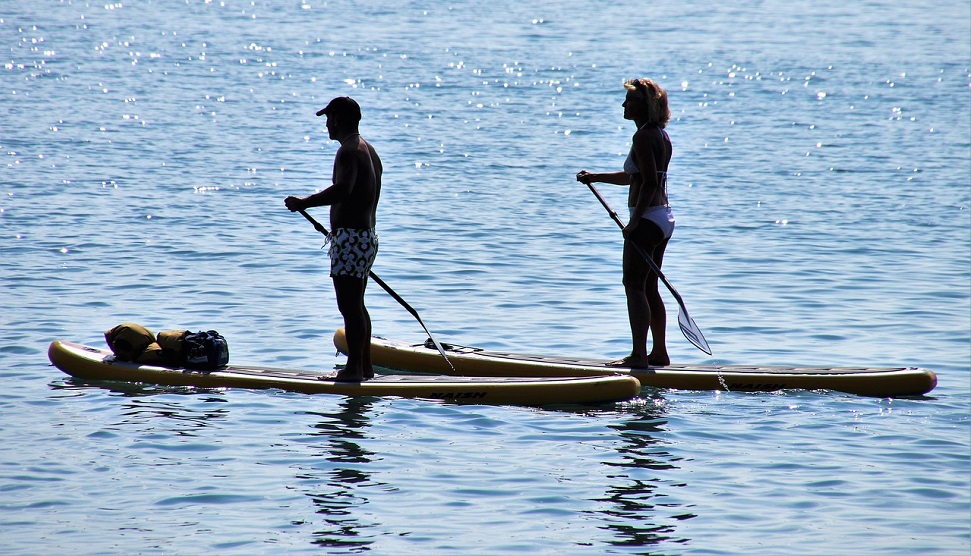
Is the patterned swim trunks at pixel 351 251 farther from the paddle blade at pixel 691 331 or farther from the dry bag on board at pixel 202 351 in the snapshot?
the paddle blade at pixel 691 331

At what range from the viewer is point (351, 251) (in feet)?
31.1

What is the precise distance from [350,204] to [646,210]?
2.28m

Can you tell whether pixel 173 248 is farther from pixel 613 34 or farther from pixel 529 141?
pixel 613 34

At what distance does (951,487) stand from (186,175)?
18.1 meters

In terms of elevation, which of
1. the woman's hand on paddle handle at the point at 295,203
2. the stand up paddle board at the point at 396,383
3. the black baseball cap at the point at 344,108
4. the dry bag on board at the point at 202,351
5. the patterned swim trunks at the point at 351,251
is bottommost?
the stand up paddle board at the point at 396,383

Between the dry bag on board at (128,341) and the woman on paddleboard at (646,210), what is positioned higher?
the woman on paddleboard at (646,210)

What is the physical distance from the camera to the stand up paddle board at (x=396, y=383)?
9836 millimetres

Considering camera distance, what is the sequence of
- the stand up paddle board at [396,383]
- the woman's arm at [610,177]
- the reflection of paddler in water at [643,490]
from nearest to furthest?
the reflection of paddler in water at [643,490]
the stand up paddle board at [396,383]
the woman's arm at [610,177]

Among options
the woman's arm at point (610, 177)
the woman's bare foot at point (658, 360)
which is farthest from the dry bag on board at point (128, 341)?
the woman's bare foot at point (658, 360)

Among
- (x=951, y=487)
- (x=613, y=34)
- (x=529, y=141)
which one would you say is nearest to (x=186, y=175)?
(x=529, y=141)

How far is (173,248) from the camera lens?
1723 cm

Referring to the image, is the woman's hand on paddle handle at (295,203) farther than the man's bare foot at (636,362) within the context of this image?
No

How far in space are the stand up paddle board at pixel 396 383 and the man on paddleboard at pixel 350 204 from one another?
61 centimetres

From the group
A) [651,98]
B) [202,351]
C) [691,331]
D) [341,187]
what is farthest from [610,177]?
[202,351]
